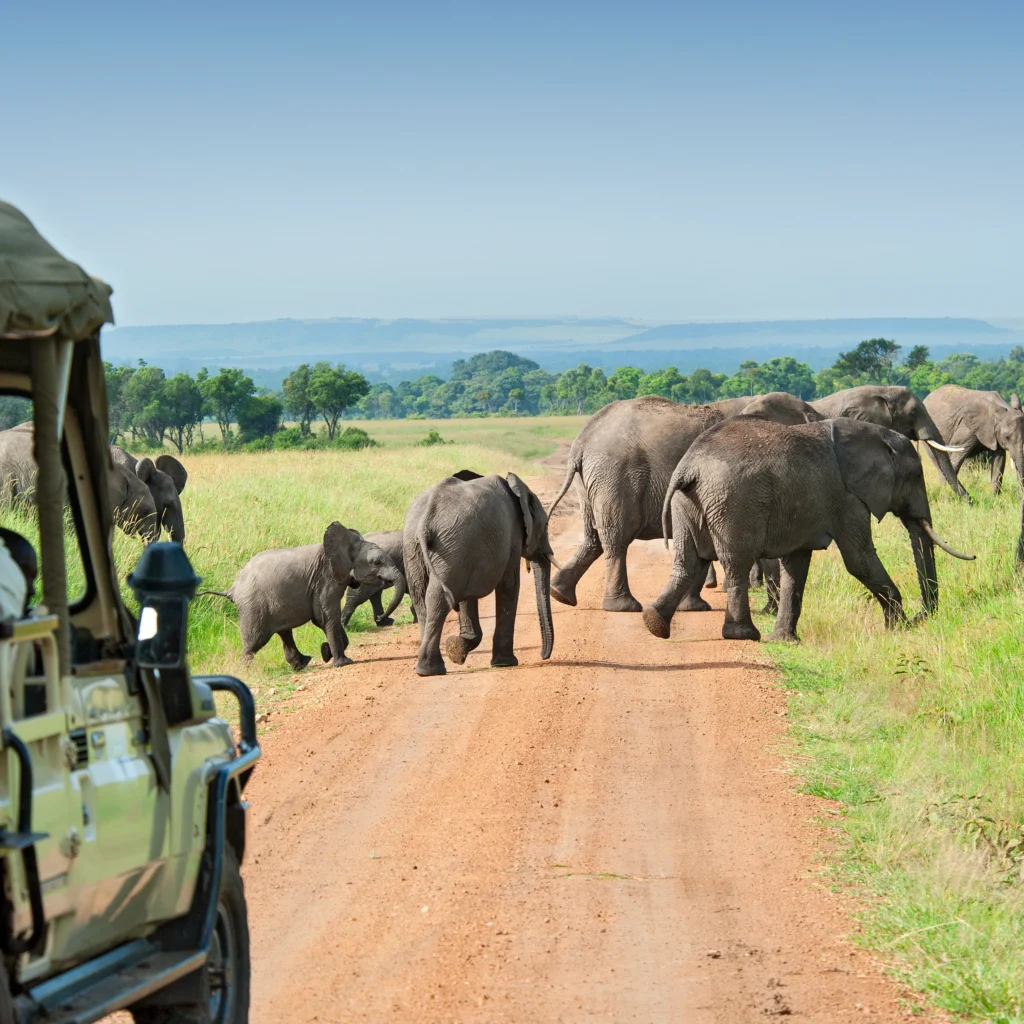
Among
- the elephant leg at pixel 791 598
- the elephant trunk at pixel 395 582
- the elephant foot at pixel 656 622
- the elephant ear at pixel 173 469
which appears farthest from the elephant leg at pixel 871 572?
the elephant ear at pixel 173 469

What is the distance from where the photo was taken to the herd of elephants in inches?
470

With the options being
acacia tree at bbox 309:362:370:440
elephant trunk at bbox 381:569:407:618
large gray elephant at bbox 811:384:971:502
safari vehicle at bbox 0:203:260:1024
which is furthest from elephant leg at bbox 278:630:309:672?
acacia tree at bbox 309:362:370:440

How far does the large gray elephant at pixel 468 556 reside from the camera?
1168 centimetres

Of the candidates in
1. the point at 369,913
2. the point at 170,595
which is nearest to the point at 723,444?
the point at 369,913

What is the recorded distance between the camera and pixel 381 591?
606 inches

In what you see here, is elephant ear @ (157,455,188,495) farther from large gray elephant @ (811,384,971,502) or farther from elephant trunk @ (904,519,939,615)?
large gray elephant @ (811,384,971,502)

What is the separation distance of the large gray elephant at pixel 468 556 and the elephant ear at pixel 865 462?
3.23 meters

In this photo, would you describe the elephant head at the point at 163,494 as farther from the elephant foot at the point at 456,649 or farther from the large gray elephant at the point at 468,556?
the elephant foot at the point at 456,649

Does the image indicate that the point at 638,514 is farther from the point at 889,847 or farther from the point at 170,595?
the point at 170,595

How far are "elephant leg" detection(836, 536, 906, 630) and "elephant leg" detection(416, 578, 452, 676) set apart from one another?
4200 millimetres

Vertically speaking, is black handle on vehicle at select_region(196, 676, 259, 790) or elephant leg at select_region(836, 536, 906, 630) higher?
black handle on vehicle at select_region(196, 676, 259, 790)

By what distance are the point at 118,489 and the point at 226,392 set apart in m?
65.9

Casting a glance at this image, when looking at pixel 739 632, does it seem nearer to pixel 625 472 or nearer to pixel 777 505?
pixel 777 505

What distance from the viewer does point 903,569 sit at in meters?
17.3
